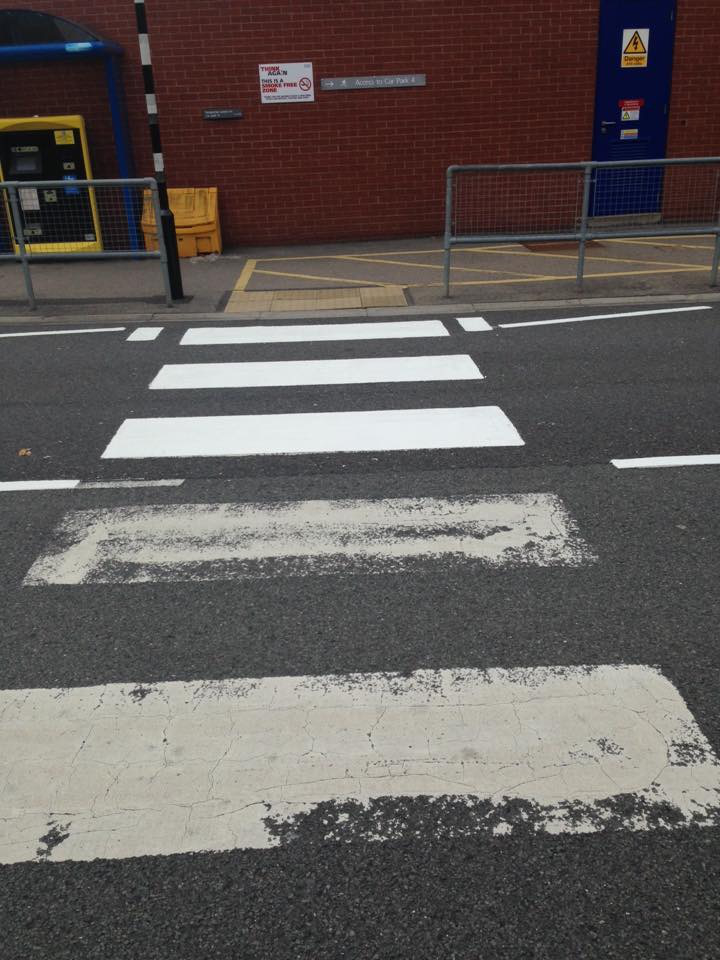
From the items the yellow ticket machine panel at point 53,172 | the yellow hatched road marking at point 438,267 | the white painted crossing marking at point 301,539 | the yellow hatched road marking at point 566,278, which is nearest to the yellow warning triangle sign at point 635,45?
the yellow hatched road marking at point 566,278

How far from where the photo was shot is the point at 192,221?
1369 centimetres

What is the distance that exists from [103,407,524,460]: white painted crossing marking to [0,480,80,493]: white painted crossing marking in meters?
0.48

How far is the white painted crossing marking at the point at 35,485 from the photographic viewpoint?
5.58 meters

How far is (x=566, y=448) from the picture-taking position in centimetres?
596

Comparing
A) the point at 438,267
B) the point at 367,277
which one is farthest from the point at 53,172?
the point at 438,267

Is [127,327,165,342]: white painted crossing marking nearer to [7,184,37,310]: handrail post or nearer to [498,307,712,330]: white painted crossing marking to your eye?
[7,184,37,310]: handrail post

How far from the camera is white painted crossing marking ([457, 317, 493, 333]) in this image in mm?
9242

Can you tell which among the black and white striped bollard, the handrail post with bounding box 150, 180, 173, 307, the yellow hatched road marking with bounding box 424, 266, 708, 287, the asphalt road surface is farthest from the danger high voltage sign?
the asphalt road surface

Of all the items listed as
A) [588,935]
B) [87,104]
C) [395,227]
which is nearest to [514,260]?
[395,227]

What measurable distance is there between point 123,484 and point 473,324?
16.3 feet

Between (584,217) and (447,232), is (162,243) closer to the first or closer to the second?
(447,232)

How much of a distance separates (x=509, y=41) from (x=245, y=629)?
12.6m

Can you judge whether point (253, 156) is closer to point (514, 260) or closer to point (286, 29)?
point (286, 29)

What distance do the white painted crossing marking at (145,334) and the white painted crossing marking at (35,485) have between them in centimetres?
377
